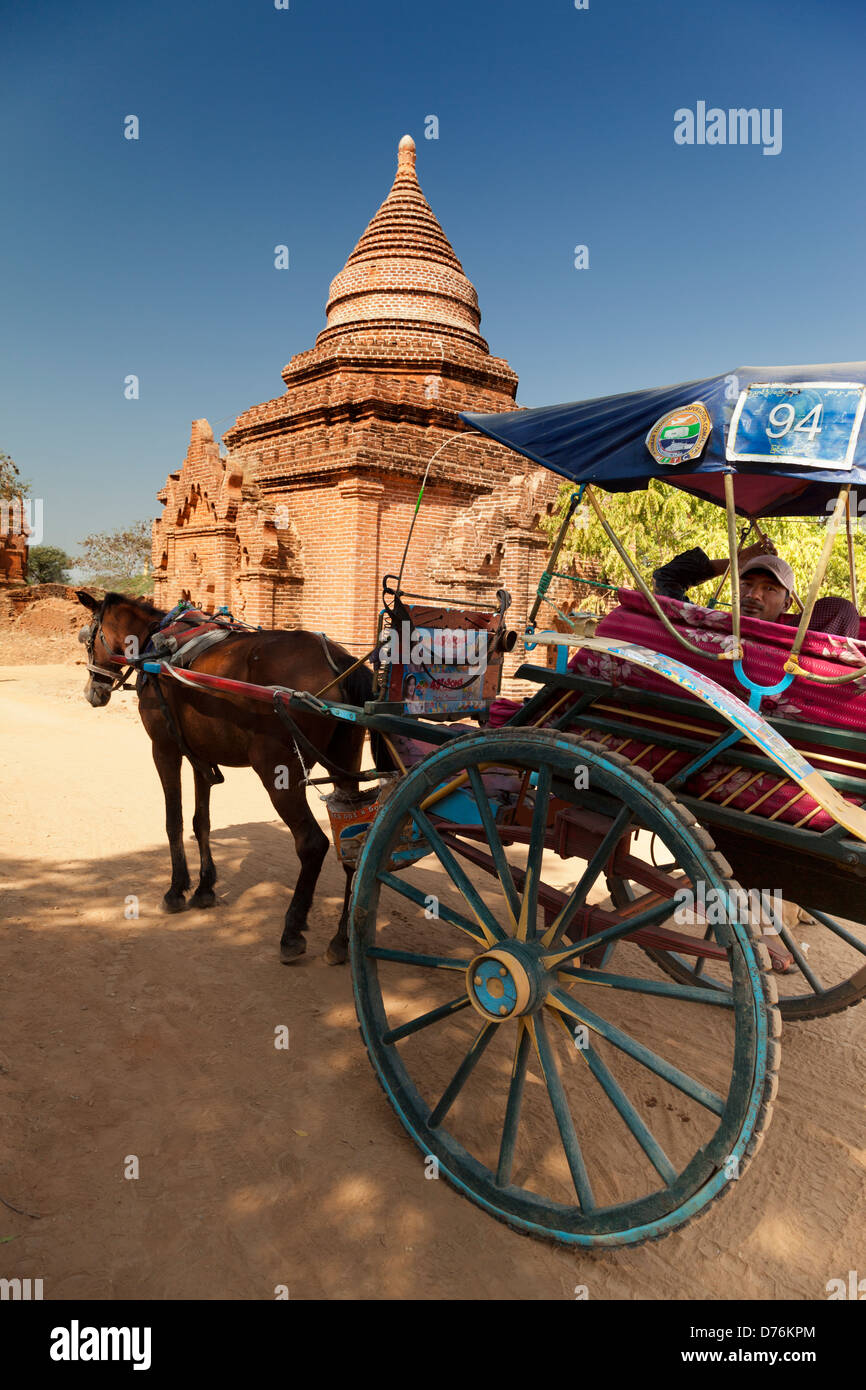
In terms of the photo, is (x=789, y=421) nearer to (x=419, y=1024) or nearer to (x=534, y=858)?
(x=534, y=858)

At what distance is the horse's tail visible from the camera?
4.03 m

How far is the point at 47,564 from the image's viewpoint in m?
47.6

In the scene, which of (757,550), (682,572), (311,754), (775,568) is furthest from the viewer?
(311,754)

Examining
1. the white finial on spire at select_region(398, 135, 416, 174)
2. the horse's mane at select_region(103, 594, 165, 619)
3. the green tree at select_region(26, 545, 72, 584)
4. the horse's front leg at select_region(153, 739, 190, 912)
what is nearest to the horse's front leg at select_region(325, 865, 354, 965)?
the horse's front leg at select_region(153, 739, 190, 912)

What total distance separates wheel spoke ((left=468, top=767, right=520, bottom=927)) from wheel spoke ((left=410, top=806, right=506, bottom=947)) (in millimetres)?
76

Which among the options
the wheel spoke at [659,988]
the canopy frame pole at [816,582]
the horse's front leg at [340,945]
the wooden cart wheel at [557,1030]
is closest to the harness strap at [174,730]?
the horse's front leg at [340,945]

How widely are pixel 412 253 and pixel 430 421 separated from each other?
5070 mm

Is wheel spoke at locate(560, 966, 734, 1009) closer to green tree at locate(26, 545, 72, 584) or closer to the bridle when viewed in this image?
the bridle

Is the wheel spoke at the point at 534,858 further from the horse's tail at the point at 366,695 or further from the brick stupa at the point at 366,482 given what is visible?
the brick stupa at the point at 366,482

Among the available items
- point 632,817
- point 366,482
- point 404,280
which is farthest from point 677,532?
point 404,280

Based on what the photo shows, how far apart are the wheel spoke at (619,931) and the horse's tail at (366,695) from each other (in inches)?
73.9

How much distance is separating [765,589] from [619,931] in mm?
1572

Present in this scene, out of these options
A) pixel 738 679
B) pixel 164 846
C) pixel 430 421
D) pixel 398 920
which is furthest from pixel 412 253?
pixel 738 679

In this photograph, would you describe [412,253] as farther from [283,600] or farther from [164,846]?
[164,846]
